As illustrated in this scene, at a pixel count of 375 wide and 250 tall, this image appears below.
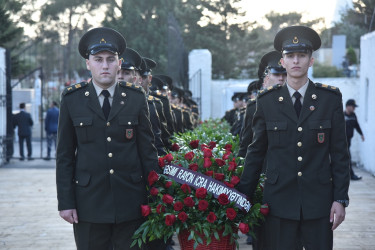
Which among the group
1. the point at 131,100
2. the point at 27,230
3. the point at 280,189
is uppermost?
the point at 131,100

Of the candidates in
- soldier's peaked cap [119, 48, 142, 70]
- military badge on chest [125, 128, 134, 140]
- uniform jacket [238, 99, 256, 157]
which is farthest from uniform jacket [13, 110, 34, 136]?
military badge on chest [125, 128, 134, 140]

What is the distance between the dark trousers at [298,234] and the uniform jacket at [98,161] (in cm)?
90

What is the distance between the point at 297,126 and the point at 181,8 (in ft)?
90.0

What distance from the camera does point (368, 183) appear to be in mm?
Result: 13125

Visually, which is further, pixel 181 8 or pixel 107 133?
pixel 181 8

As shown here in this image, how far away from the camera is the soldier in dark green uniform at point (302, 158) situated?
395 cm

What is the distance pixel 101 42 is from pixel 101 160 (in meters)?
0.82

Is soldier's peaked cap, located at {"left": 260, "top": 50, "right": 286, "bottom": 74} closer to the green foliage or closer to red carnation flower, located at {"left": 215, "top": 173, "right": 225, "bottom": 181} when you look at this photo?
red carnation flower, located at {"left": 215, "top": 173, "right": 225, "bottom": 181}

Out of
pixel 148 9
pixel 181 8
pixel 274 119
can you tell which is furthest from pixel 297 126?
pixel 181 8

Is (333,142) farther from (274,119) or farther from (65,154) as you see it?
(65,154)

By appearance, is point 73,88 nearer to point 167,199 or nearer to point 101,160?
point 101,160

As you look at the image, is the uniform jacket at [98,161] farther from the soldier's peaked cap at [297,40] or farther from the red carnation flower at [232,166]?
the soldier's peaked cap at [297,40]

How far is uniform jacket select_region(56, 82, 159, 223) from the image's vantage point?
4039 millimetres

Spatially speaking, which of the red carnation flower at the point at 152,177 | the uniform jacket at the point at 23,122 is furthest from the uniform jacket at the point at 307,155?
the uniform jacket at the point at 23,122
